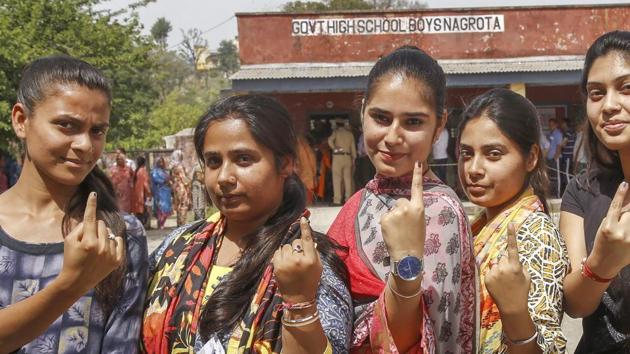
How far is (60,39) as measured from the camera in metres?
14.0

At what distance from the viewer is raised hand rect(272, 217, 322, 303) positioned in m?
1.90

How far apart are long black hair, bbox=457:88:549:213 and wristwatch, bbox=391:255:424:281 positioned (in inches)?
31.5

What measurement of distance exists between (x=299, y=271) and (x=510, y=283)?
0.58m

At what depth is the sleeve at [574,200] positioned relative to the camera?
8.54ft

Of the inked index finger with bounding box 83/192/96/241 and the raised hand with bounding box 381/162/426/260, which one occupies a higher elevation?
the inked index finger with bounding box 83/192/96/241

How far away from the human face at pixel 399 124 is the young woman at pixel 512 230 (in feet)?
1.15

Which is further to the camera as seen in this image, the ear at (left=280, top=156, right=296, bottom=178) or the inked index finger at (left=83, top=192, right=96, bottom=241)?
the ear at (left=280, top=156, right=296, bottom=178)

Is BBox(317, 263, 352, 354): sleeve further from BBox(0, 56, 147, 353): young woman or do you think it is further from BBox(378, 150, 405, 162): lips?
BBox(0, 56, 147, 353): young woman

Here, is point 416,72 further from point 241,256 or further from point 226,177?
point 241,256

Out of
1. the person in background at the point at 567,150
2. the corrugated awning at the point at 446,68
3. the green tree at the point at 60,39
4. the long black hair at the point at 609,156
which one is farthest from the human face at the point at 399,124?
the person in background at the point at 567,150

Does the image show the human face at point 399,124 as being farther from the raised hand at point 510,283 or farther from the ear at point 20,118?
the ear at point 20,118

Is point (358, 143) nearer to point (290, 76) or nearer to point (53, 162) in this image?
point (290, 76)

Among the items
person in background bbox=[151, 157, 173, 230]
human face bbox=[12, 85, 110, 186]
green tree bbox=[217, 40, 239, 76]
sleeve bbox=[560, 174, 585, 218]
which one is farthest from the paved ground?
green tree bbox=[217, 40, 239, 76]

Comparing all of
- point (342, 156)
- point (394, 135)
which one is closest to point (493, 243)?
point (394, 135)
